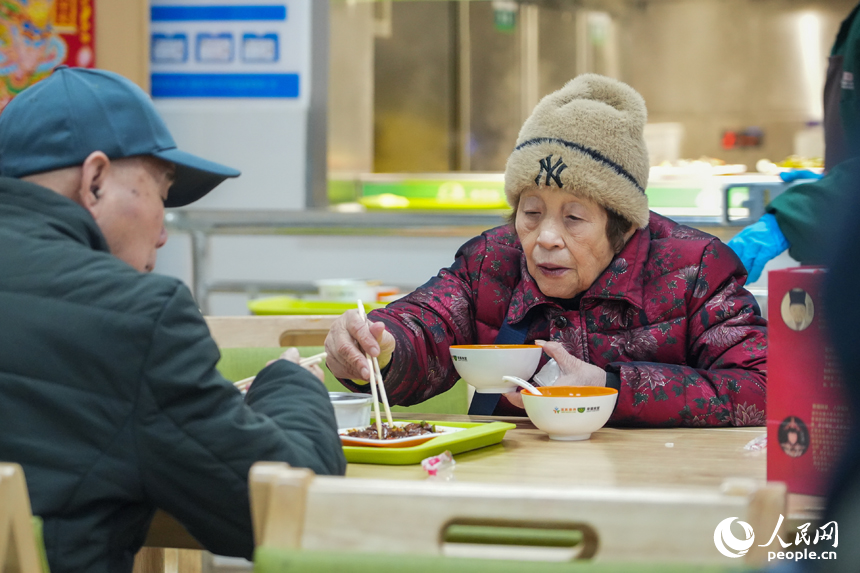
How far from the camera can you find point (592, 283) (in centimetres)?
193

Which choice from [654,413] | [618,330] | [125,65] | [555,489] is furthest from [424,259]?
[555,489]

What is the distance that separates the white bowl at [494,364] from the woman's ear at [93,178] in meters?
0.65

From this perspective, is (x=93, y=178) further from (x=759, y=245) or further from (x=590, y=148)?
(x=759, y=245)

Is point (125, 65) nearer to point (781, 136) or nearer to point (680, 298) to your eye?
point (680, 298)

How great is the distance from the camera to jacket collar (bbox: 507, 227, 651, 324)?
187cm

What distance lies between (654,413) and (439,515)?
974mm

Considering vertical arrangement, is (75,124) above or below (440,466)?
above

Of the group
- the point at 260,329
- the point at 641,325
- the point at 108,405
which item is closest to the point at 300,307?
the point at 260,329

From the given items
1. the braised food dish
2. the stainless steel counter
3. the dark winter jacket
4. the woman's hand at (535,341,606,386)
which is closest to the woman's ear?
the dark winter jacket

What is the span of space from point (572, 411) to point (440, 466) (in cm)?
27

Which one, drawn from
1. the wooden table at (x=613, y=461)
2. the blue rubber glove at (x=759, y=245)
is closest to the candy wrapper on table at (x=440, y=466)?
the wooden table at (x=613, y=461)

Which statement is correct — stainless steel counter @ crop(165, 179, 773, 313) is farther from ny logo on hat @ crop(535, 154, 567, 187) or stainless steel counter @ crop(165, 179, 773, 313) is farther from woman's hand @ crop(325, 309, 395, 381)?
woman's hand @ crop(325, 309, 395, 381)

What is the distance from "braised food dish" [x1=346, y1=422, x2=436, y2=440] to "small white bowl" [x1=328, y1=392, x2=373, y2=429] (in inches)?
0.9

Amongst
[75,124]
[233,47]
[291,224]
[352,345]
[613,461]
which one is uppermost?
[233,47]
